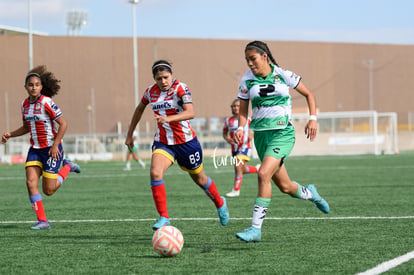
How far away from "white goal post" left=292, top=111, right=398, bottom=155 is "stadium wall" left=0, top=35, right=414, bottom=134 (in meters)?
23.0

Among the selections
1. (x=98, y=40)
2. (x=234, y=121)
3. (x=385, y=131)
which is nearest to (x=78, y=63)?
(x=98, y=40)

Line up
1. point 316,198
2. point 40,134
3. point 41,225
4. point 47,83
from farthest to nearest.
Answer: point 47,83 → point 40,134 → point 41,225 → point 316,198

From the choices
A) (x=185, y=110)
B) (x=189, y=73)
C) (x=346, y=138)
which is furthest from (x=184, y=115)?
(x=189, y=73)

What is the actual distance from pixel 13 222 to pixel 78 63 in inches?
2463

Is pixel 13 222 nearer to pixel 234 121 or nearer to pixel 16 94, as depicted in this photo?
pixel 234 121

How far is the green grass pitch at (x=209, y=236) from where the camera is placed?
19.9ft

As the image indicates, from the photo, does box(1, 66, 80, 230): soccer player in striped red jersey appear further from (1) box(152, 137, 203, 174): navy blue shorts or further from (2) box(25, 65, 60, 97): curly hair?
(1) box(152, 137, 203, 174): navy blue shorts

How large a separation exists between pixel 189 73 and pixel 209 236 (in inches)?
2684

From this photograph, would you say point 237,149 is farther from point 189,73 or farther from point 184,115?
point 189,73

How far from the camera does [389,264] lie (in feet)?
19.4

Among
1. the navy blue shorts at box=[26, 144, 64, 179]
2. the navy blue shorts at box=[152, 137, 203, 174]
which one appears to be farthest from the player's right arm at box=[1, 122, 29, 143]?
the navy blue shorts at box=[152, 137, 203, 174]

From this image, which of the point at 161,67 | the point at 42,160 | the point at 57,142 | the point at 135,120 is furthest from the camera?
the point at 42,160

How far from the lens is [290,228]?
28.2 feet

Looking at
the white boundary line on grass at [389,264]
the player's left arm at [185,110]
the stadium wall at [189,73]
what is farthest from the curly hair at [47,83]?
the stadium wall at [189,73]
